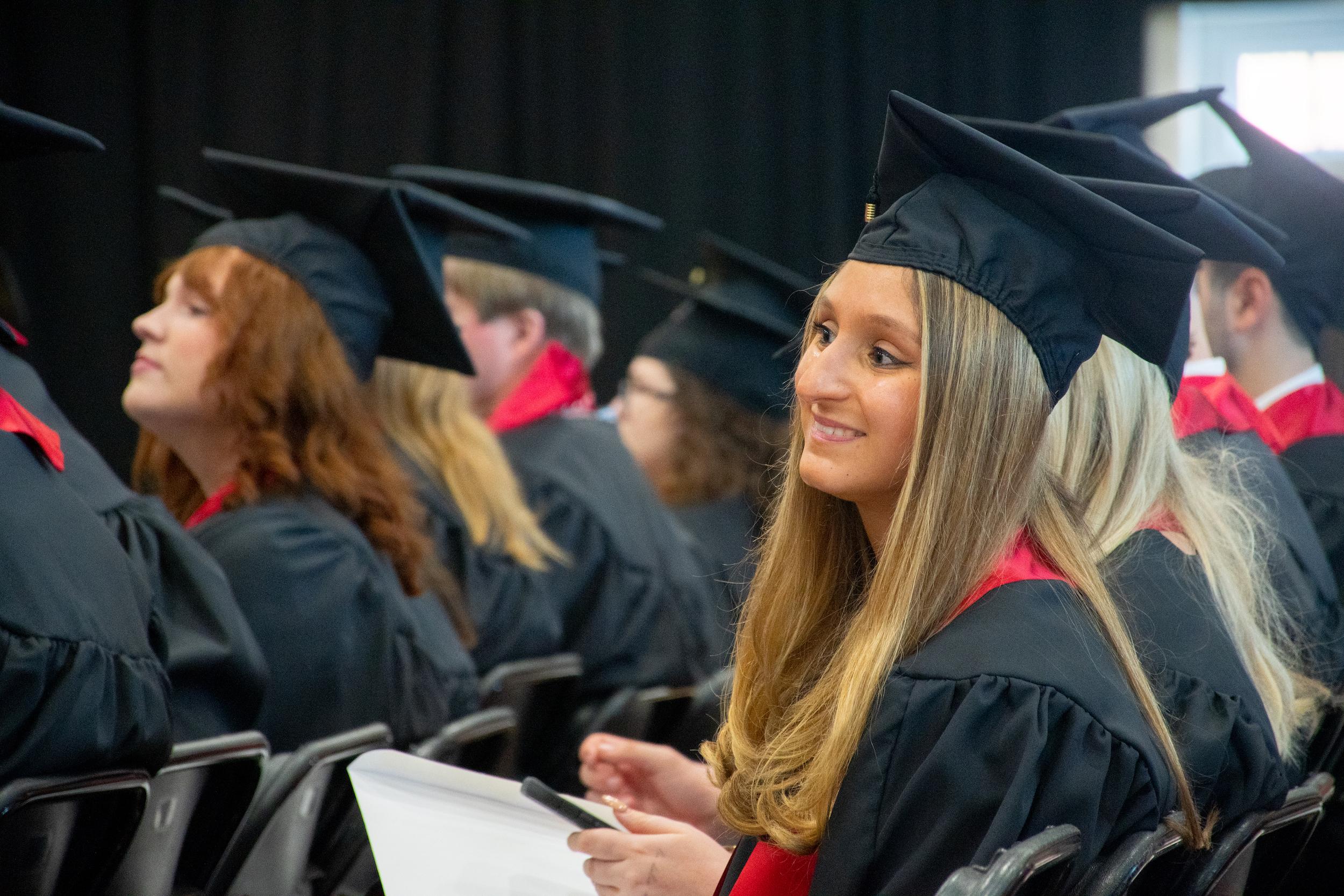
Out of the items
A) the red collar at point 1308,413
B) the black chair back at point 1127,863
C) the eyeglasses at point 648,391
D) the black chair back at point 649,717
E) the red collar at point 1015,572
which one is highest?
the red collar at point 1015,572

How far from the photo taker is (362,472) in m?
2.85

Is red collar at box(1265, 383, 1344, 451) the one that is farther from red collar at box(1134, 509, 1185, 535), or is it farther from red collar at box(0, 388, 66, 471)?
red collar at box(0, 388, 66, 471)

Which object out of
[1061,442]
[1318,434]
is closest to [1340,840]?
[1318,434]

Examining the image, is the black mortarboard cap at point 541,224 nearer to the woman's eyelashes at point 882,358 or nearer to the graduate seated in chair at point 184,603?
the graduate seated in chair at point 184,603

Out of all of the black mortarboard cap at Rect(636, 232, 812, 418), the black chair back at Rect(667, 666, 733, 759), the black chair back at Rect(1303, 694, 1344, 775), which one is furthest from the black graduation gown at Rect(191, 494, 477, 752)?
the black mortarboard cap at Rect(636, 232, 812, 418)

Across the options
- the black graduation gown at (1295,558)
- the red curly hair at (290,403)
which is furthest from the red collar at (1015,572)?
the red curly hair at (290,403)

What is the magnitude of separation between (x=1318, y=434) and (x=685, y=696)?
5.40ft

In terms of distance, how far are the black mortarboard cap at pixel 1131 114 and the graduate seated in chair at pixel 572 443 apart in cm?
177

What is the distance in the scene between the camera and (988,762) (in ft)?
4.52

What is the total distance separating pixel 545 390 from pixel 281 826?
2246 millimetres

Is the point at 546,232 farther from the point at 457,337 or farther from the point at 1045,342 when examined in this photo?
the point at 1045,342

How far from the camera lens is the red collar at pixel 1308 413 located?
2.93 meters

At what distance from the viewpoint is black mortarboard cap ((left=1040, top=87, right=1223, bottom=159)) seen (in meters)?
2.54

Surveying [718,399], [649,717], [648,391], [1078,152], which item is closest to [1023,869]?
[1078,152]
